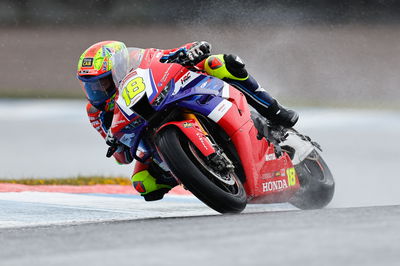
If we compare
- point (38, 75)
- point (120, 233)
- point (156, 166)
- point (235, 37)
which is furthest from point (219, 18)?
point (120, 233)

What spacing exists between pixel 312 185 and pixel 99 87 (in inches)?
76.6

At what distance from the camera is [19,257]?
3.63m

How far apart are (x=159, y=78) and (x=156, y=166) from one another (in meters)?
1.03

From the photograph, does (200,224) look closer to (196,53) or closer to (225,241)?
(225,241)

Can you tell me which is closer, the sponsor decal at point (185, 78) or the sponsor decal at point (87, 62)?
the sponsor decal at point (185, 78)

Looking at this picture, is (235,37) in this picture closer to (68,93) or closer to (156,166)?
(68,93)

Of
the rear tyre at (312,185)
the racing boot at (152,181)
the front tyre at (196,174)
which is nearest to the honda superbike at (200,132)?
the front tyre at (196,174)

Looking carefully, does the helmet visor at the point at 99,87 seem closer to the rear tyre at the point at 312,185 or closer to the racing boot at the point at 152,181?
the racing boot at the point at 152,181

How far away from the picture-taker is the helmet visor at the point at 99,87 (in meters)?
5.87

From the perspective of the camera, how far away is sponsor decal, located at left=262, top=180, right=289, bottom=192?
19.9 ft

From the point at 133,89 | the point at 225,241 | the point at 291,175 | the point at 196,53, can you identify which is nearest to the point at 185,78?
the point at 196,53

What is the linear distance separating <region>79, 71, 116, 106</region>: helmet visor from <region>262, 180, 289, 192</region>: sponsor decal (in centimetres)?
127

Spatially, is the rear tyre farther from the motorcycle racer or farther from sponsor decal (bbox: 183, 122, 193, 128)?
sponsor decal (bbox: 183, 122, 193, 128)

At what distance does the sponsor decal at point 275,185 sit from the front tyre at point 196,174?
1.83 feet
